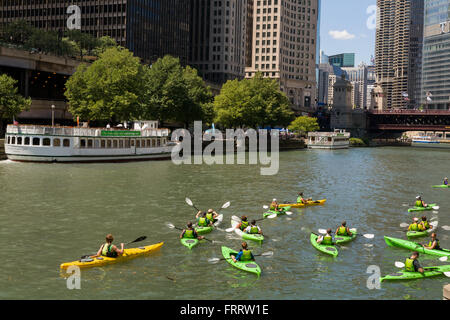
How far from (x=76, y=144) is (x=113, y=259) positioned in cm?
4579

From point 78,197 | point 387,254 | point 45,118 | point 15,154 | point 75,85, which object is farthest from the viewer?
point 45,118

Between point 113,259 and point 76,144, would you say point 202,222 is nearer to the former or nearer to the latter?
point 113,259

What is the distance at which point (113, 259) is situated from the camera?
2497 centimetres

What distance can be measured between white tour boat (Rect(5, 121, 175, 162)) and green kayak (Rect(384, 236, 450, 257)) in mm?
47879

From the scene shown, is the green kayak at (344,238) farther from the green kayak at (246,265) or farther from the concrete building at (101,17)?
the concrete building at (101,17)

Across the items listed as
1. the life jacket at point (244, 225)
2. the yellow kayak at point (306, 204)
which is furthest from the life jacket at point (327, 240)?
the yellow kayak at point (306, 204)

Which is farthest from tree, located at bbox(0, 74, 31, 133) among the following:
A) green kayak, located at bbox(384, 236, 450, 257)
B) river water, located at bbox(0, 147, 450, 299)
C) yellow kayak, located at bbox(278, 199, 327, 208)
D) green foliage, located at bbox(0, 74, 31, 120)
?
green kayak, located at bbox(384, 236, 450, 257)

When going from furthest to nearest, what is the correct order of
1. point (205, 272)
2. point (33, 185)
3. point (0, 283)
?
point (33, 185)
point (205, 272)
point (0, 283)

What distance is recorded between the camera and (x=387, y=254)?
2838 cm

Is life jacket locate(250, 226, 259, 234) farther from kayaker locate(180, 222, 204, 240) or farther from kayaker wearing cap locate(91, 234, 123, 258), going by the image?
kayaker wearing cap locate(91, 234, 123, 258)

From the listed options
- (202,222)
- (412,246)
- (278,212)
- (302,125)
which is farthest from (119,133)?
(302,125)

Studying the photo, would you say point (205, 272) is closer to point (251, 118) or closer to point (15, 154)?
point (15, 154)
